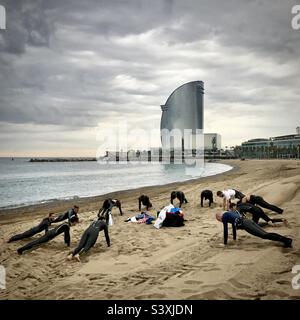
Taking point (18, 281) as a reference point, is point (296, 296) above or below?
above

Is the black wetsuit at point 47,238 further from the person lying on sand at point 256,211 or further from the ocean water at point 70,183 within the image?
the ocean water at point 70,183

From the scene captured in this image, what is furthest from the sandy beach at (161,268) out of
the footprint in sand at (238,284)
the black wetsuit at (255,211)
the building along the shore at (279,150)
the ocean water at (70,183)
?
the building along the shore at (279,150)

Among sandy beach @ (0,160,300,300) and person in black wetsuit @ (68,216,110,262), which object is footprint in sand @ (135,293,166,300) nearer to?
sandy beach @ (0,160,300,300)

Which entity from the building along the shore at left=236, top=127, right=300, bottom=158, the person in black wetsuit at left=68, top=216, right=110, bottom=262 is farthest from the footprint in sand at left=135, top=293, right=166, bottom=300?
the building along the shore at left=236, top=127, right=300, bottom=158

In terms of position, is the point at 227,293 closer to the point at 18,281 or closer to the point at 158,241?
the point at 158,241

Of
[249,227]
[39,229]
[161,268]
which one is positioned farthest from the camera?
[39,229]

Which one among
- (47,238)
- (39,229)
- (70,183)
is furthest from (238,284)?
(70,183)

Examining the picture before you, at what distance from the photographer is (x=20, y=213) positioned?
14.7 metres

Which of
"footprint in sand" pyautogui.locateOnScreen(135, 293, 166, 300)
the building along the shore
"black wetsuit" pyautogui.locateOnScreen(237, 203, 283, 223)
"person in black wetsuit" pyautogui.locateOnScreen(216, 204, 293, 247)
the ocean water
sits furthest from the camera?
the building along the shore

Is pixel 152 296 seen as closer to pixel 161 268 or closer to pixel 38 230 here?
pixel 161 268
